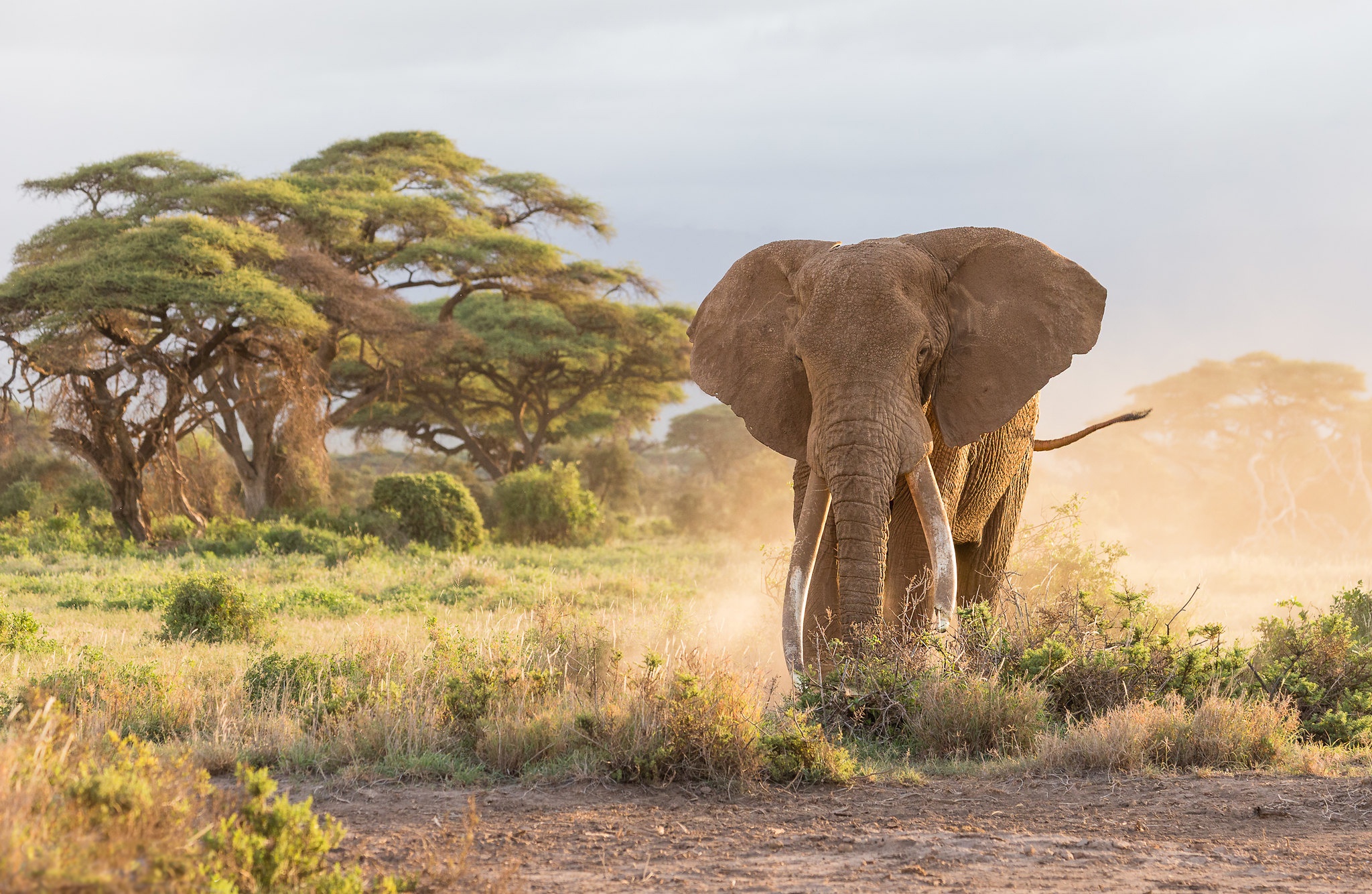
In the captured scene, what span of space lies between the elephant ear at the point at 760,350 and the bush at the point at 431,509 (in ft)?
46.4

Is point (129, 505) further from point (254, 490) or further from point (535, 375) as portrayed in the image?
point (535, 375)

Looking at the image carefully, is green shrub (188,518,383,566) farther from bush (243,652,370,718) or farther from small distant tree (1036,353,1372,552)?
small distant tree (1036,353,1372,552)

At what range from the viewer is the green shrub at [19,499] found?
2492cm

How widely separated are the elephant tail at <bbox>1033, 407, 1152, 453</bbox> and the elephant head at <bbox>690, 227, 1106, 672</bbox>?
154 centimetres

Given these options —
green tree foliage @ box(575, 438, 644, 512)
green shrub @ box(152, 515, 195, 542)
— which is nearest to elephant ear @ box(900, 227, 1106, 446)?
green shrub @ box(152, 515, 195, 542)

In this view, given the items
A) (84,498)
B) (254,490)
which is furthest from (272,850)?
(84,498)

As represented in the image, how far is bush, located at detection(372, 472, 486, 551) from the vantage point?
2106 cm

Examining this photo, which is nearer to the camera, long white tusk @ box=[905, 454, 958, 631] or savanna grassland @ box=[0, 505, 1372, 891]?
savanna grassland @ box=[0, 505, 1372, 891]

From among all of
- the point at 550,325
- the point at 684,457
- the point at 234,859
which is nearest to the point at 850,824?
the point at 234,859

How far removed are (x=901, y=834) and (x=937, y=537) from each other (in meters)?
2.21

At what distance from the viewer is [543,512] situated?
24.3 m

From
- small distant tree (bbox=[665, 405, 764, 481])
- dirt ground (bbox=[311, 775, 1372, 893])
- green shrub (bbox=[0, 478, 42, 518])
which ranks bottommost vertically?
dirt ground (bbox=[311, 775, 1372, 893])

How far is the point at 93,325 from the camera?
20.0m

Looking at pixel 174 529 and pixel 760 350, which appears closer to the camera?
pixel 760 350
